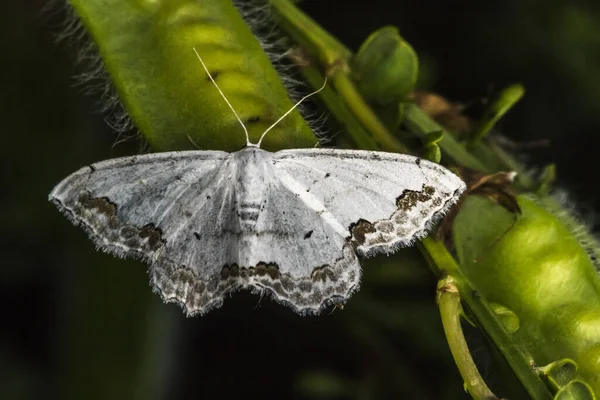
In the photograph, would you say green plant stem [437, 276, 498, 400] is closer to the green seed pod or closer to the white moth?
the white moth

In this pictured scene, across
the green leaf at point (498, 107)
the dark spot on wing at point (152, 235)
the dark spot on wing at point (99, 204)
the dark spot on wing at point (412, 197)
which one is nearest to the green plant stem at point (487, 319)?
the dark spot on wing at point (412, 197)

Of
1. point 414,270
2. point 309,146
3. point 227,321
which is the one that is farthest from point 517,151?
Result: point 227,321

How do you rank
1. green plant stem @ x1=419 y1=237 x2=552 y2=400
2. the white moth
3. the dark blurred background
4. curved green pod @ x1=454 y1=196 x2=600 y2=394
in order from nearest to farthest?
green plant stem @ x1=419 y1=237 x2=552 y2=400, curved green pod @ x1=454 y1=196 x2=600 y2=394, the white moth, the dark blurred background

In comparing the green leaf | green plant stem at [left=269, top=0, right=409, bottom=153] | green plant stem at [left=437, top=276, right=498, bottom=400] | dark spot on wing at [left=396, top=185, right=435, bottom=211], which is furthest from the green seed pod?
green plant stem at [left=437, top=276, right=498, bottom=400]

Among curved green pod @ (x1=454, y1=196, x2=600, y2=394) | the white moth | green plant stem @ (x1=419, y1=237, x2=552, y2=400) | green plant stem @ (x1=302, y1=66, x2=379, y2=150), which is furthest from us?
green plant stem @ (x1=302, y1=66, x2=379, y2=150)

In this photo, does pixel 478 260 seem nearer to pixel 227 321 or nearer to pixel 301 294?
pixel 301 294

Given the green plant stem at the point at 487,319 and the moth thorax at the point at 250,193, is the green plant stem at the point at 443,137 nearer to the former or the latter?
the green plant stem at the point at 487,319

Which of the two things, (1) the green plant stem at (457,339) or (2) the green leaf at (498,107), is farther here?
(2) the green leaf at (498,107)
